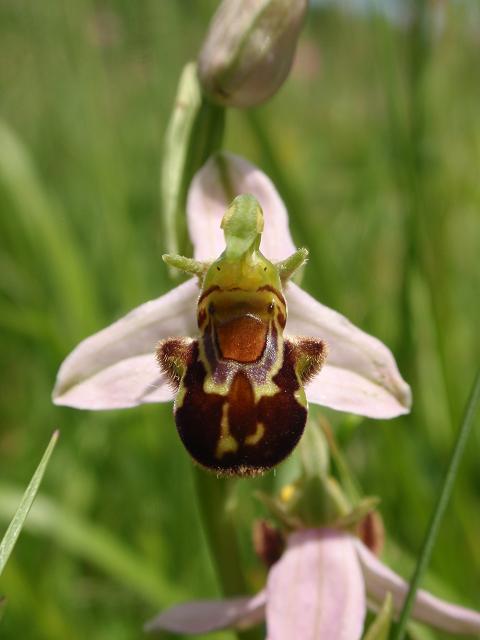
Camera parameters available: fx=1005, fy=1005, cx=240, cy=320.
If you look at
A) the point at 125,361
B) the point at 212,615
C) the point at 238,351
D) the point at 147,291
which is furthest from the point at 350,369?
the point at 147,291

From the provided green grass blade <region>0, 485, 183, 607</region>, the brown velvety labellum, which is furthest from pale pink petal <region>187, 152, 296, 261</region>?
green grass blade <region>0, 485, 183, 607</region>

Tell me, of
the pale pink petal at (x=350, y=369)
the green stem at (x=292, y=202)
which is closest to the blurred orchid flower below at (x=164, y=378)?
the pale pink petal at (x=350, y=369)

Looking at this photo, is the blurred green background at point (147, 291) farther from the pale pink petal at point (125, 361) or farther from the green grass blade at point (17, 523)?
the green grass blade at point (17, 523)

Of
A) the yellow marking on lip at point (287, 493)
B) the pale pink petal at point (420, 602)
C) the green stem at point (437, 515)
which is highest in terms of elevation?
the green stem at point (437, 515)

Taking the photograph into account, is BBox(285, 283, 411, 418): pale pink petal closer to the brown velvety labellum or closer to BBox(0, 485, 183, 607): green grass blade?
the brown velvety labellum

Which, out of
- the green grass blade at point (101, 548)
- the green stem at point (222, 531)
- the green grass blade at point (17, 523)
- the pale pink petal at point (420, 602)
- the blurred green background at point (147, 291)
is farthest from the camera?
the blurred green background at point (147, 291)

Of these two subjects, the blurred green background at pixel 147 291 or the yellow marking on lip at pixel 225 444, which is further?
the blurred green background at pixel 147 291

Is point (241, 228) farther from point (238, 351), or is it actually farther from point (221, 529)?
point (221, 529)
